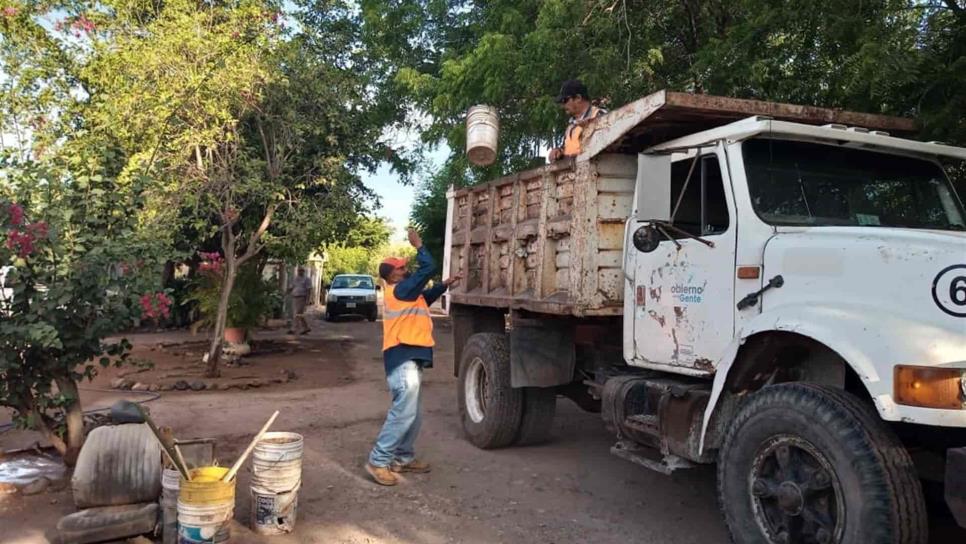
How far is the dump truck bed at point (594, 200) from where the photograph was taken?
4676mm

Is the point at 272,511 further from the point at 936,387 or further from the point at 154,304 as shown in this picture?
the point at 936,387

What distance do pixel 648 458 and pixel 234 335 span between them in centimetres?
998

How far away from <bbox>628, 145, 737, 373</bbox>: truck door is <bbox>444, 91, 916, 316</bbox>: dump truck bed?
0.34m

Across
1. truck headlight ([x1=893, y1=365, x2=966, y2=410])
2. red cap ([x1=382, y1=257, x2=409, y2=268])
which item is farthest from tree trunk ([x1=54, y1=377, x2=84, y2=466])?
truck headlight ([x1=893, y1=365, x2=966, y2=410])

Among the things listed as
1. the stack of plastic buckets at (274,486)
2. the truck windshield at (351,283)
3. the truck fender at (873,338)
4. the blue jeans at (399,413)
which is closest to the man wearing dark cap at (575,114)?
the blue jeans at (399,413)

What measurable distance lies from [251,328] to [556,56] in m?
7.67

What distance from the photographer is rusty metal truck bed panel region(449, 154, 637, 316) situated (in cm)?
516

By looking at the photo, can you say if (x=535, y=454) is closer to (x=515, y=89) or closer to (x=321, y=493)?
(x=321, y=493)

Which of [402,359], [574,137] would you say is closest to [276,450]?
[402,359]

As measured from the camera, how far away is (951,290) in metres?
3.05

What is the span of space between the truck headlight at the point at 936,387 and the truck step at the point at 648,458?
1.55 m

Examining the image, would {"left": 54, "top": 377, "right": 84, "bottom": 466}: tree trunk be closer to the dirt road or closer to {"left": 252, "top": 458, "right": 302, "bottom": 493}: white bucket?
the dirt road

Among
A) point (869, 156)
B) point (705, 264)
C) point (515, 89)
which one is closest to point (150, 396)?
Result: point (515, 89)

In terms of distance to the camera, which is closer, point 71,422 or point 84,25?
point 71,422
